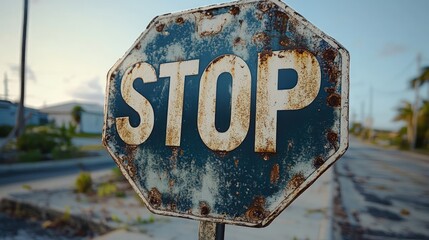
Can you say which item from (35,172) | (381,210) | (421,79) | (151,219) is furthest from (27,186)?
(421,79)

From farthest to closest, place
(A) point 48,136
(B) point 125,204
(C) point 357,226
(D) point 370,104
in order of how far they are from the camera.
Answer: (D) point 370,104 → (A) point 48,136 → (B) point 125,204 → (C) point 357,226

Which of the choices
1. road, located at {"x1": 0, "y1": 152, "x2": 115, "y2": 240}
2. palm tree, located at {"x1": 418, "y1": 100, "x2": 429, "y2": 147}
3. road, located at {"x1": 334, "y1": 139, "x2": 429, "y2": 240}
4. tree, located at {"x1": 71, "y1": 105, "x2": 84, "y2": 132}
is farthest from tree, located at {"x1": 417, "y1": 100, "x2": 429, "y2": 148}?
tree, located at {"x1": 71, "y1": 105, "x2": 84, "y2": 132}

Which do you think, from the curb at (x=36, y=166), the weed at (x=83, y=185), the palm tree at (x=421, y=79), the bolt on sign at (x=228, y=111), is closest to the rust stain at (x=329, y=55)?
the bolt on sign at (x=228, y=111)

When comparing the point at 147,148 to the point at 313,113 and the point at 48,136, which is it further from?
the point at 48,136

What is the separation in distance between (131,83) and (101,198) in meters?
4.46

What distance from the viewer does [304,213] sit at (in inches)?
164

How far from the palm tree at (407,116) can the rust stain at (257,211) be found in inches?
1466

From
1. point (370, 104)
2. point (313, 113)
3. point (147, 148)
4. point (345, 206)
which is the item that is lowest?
point (345, 206)

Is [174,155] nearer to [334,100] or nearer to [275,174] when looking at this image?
[275,174]

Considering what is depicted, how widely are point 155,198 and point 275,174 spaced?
0.35 m

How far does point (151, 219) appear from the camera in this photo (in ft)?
11.3

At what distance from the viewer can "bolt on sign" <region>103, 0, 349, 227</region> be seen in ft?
2.12

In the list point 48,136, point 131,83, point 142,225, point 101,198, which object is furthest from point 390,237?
point 48,136

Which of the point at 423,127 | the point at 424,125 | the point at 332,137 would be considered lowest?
the point at 332,137
